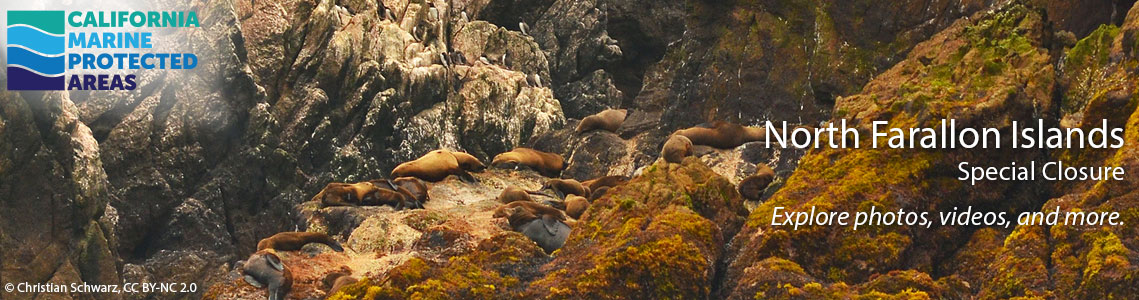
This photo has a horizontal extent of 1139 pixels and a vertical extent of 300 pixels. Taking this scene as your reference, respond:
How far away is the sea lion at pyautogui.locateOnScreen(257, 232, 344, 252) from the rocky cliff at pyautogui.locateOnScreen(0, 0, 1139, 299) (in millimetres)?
279

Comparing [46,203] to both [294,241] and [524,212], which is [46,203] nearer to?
[294,241]

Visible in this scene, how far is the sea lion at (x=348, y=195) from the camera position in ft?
93.7

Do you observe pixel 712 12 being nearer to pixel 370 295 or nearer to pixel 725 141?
pixel 725 141

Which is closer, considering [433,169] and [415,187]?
[415,187]

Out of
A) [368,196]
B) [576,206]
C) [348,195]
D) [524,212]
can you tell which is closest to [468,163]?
[348,195]

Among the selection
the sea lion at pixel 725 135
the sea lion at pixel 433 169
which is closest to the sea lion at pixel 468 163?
the sea lion at pixel 433 169

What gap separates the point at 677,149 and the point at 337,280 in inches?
342

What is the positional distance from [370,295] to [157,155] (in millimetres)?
30821

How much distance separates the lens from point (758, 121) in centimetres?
3042

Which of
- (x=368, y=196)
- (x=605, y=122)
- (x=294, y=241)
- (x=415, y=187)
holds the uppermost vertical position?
(x=605, y=122)

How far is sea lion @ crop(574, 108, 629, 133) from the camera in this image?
3700 cm

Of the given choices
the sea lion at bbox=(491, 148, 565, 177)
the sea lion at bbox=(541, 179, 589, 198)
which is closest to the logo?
the sea lion at bbox=(491, 148, 565, 177)

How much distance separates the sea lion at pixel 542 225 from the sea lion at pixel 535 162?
11682 millimetres

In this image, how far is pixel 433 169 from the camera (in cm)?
3241
